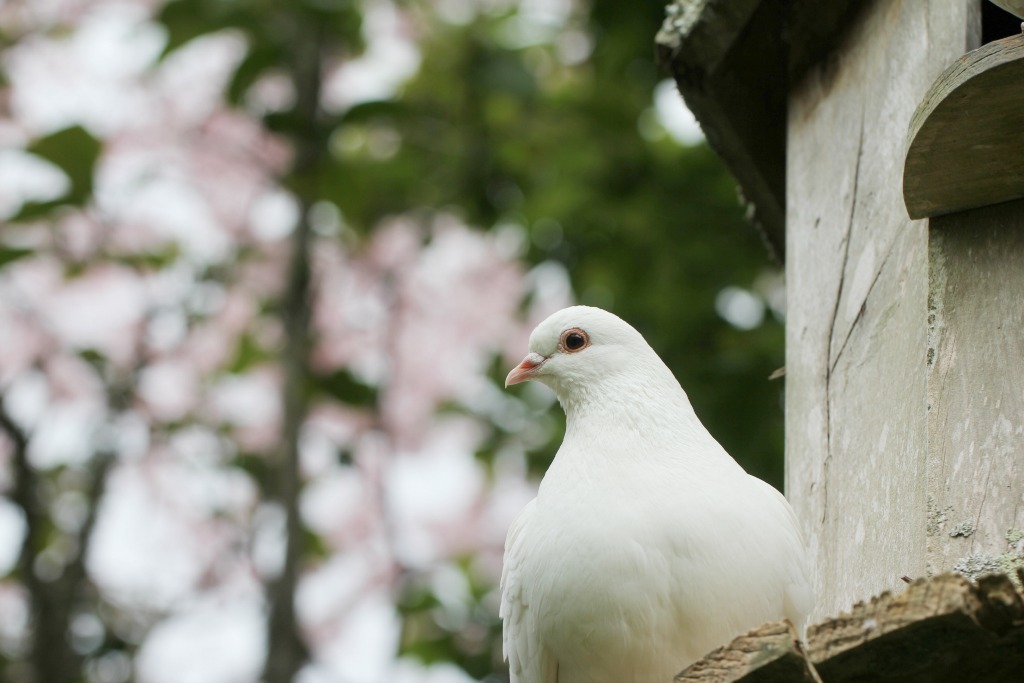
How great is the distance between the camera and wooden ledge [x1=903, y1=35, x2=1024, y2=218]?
187cm

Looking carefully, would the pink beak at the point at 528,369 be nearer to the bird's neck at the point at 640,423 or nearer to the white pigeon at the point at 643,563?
the bird's neck at the point at 640,423

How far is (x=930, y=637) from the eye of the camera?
4.77ft

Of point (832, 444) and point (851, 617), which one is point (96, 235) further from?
point (851, 617)

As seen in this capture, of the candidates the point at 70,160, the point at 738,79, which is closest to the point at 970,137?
the point at 738,79

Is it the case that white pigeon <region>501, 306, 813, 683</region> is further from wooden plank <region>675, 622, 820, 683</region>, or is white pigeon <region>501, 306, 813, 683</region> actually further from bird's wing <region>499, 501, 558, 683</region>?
wooden plank <region>675, 622, 820, 683</region>

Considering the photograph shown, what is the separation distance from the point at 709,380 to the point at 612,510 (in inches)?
106

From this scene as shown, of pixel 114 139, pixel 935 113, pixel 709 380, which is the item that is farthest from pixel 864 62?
pixel 114 139

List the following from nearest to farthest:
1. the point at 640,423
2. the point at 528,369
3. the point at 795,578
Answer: the point at 795,578, the point at 640,423, the point at 528,369

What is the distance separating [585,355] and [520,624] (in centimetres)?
63

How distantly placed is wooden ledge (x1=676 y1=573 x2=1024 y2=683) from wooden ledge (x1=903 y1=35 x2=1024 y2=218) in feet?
2.74

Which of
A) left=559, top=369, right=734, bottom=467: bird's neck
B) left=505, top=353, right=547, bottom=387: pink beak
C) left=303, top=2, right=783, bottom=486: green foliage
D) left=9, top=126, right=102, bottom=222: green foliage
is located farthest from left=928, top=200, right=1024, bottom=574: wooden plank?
left=9, top=126, right=102, bottom=222: green foliage

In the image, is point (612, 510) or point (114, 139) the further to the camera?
point (114, 139)

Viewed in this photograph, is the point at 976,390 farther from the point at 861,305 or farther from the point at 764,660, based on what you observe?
the point at 764,660

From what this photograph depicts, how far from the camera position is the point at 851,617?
4.90ft
